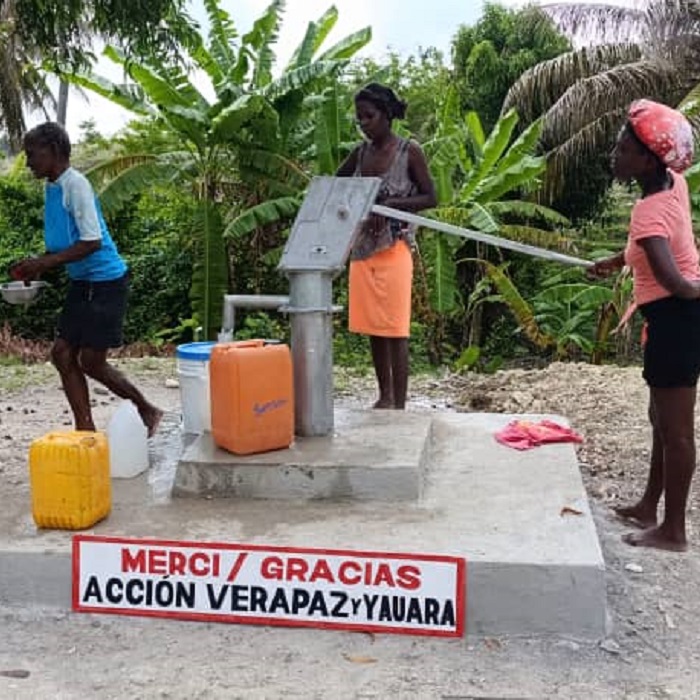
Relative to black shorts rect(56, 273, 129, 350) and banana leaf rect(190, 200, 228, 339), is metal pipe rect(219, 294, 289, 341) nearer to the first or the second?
black shorts rect(56, 273, 129, 350)

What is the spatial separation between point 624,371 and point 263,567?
18.1 ft

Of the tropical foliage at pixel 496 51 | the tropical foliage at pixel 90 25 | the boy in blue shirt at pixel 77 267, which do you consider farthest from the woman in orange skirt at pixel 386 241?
the tropical foliage at pixel 496 51

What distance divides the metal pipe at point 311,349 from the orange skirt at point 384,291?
822 millimetres

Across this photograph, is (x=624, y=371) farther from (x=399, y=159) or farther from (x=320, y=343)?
(x=320, y=343)

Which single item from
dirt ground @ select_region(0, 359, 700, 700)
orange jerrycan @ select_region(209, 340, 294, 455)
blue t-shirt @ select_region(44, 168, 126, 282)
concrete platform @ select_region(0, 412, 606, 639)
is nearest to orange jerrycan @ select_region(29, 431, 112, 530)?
concrete platform @ select_region(0, 412, 606, 639)

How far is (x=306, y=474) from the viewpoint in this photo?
363 centimetres

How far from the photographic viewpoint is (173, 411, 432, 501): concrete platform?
3.63m

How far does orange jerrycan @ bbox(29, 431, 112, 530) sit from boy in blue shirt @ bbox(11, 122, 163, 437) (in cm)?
91

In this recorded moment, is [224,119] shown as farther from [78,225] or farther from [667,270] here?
[667,270]

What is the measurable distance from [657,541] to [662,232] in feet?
4.02

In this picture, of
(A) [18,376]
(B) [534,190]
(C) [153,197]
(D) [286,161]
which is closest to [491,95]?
(B) [534,190]

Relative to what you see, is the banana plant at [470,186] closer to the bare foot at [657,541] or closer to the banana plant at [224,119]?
the banana plant at [224,119]

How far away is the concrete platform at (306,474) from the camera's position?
363cm

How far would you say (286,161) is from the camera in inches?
392
